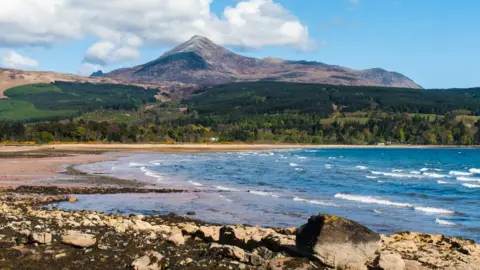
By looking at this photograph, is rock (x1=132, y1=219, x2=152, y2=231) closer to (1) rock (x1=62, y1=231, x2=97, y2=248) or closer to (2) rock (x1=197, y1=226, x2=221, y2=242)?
(2) rock (x1=197, y1=226, x2=221, y2=242)

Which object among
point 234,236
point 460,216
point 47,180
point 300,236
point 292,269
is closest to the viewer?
point 292,269

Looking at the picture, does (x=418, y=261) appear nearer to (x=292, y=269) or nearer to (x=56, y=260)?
(x=292, y=269)

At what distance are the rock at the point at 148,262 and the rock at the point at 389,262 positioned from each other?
5.51 metres

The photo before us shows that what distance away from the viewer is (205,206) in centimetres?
3123

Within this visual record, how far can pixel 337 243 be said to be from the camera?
13031 mm

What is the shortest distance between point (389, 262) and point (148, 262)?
5.97 m

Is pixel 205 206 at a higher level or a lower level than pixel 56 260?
lower

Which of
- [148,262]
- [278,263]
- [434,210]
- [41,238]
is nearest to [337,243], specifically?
[278,263]

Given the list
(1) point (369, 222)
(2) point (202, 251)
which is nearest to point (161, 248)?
(2) point (202, 251)

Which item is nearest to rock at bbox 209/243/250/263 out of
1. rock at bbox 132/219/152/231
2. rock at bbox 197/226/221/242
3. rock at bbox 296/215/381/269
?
rock at bbox 296/215/381/269

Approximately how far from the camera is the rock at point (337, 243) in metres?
13.0

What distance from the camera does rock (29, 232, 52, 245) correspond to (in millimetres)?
14038

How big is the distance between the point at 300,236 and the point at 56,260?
618cm

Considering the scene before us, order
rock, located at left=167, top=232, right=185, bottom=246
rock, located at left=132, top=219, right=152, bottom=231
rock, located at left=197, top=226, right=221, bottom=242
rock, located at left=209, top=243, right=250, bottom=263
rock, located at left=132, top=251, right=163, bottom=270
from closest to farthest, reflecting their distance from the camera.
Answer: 1. rock, located at left=132, top=251, right=163, bottom=270
2. rock, located at left=209, top=243, right=250, bottom=263
3. rock, located at left=167, top=232, right=185, bottom=246
4. rock, located at left=197, top=226, right=221, bottom=242
5. rock, located at left=132, top=219, right=152, bottom=231
